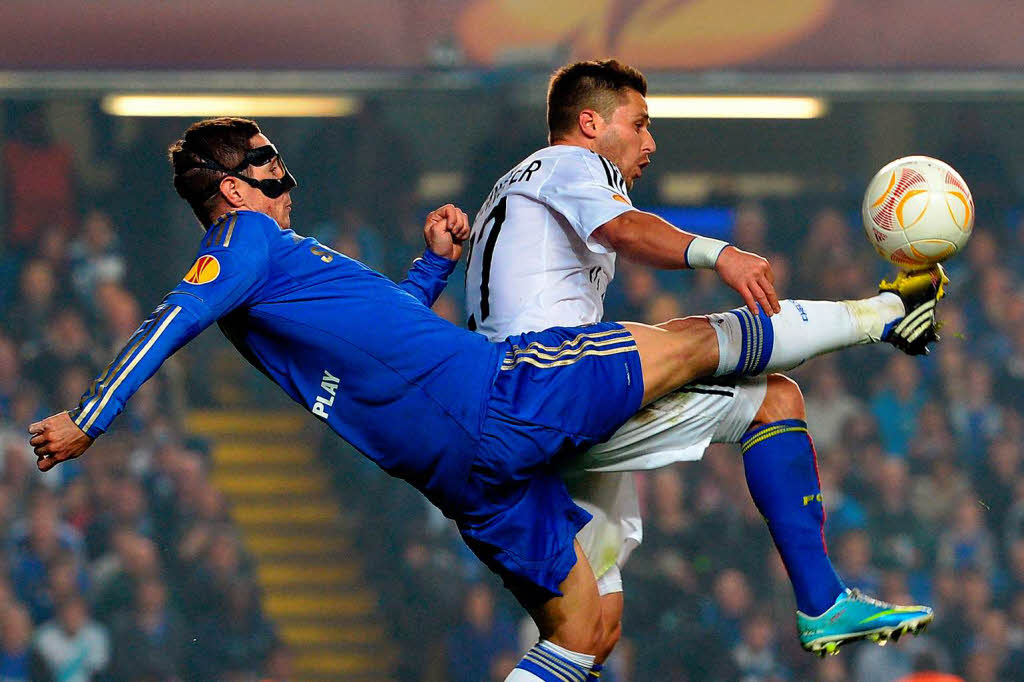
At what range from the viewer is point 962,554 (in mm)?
8047

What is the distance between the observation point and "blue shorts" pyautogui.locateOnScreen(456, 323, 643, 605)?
3.06 metres

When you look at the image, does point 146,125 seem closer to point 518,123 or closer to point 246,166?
point 518,123

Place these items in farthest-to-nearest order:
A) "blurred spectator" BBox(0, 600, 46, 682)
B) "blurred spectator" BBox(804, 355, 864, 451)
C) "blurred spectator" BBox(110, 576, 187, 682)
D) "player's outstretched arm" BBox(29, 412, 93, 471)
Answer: "blurred spectator" BBox(804, 355, 864, 451) → "blurred spectator" BBox(110, 576, 187, 682) → "blurred spectator" BBox(0, 600, 46, 682) → "player's outstretched arm" BBox(29, 412, 93, 471)

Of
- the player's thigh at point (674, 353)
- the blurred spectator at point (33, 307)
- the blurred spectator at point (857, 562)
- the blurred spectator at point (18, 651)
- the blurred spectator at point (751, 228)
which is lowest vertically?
the blurred spectator at point (18, 651)

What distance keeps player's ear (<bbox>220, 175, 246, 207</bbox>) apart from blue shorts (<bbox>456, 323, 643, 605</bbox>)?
0.75m

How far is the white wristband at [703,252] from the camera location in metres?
3.00

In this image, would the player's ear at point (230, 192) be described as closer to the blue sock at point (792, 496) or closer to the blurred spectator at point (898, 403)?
the blue sock at point (792, 496)

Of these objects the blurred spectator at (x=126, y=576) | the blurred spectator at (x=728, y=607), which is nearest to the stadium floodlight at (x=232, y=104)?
the blurred spectator at (x=126, y=576)

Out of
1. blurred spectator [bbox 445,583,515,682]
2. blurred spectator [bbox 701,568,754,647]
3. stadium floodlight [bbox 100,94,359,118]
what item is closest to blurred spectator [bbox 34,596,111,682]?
blurred spectator [bbox 445,583,515,682]

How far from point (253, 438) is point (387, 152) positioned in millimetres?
1928

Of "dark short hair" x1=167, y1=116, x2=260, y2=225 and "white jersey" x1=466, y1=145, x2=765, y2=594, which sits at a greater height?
"dark short hair" x1=167, y1=116, x2=260, y2=225

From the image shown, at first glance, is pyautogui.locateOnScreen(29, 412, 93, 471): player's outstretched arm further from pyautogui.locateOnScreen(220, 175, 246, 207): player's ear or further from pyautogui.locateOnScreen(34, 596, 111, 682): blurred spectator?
pyautogui.locateOnScreen(34, 596, 111, 682): blurred spectator

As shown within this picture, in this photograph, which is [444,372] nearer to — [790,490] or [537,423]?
[537,423]

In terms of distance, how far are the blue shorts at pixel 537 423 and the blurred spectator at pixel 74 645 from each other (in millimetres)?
4787
